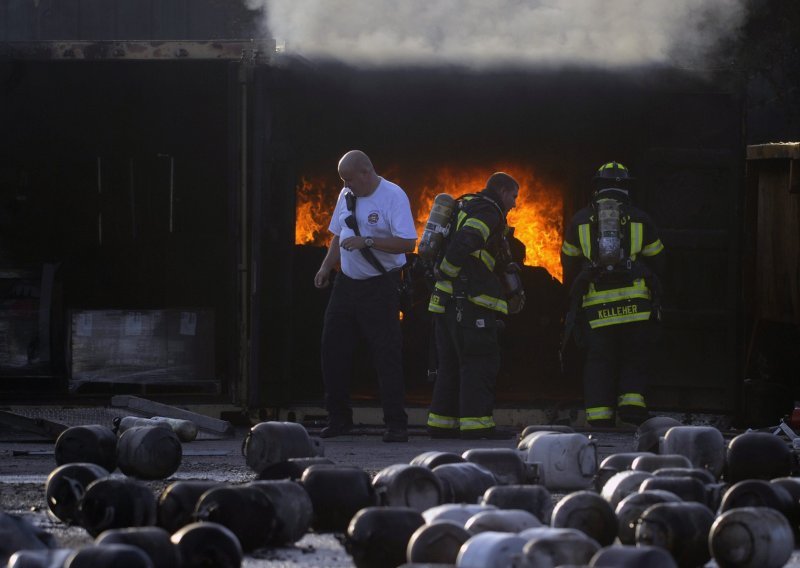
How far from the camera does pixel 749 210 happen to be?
1284 centimetres

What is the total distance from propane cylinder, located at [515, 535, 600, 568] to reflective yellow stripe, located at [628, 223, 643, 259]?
6.44m

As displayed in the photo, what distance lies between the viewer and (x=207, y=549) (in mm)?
4727

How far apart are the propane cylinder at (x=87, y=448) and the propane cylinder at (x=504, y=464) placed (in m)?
1.81

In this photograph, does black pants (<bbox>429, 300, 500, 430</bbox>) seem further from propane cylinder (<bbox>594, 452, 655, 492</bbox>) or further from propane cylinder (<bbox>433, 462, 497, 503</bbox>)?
propane cylinder (<bbox>433, 462, 497, 503</bbox>)

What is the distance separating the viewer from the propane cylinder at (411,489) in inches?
234

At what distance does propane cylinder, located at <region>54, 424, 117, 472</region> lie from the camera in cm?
739

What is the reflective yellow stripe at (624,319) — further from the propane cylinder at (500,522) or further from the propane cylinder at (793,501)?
the propane cylinder at (500,522)

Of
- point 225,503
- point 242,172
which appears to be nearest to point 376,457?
point 242,172

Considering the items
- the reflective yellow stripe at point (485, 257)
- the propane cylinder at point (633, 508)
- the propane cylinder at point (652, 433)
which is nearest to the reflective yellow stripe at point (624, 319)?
the reflective yellow stripe at point (485, 257)

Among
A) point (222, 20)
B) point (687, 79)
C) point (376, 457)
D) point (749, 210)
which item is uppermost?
point (222, 20)

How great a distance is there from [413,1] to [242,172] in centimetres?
270

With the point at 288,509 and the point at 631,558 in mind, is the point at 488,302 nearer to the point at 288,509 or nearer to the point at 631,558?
the point at 288,509

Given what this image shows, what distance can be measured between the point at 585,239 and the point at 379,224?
61.8 inches

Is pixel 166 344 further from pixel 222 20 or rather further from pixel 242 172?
pixel 222 20
